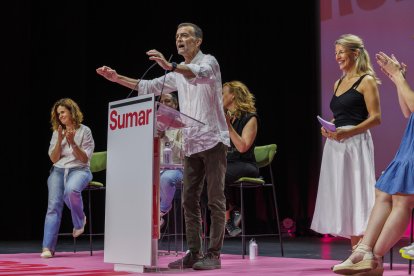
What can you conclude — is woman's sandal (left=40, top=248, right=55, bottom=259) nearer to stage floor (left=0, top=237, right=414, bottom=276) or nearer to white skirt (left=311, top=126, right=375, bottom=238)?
stage floor (left=0, top=237, right=414, bottom=276)

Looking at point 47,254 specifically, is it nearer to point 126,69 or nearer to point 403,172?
point 403,172

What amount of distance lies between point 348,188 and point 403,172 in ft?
2.93

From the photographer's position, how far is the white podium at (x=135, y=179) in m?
3.42

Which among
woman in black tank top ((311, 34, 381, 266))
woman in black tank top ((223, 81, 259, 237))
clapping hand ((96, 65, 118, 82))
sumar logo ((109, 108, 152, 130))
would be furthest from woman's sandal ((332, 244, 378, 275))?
woman in black tank top ((223, 81, 259, 237))

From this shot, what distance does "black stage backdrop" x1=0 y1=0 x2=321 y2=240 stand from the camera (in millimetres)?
7672

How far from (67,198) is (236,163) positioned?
4.54ft

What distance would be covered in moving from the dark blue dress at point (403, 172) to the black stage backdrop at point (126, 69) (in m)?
4.38

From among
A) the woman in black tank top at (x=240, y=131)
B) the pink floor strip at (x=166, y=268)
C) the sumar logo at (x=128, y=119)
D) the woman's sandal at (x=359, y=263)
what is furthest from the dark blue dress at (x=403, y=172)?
the woman in black tank top at (x=240, y=131)

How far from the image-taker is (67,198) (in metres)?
5.43

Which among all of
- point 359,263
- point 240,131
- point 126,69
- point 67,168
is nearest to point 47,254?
point 67,168

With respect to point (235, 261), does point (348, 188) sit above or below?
above

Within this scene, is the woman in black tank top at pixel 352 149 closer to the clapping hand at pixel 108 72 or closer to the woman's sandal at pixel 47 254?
the clapping hand at pixel 108 72

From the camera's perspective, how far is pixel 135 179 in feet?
11.6

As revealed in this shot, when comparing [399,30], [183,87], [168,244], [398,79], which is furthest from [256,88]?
[398,79]
